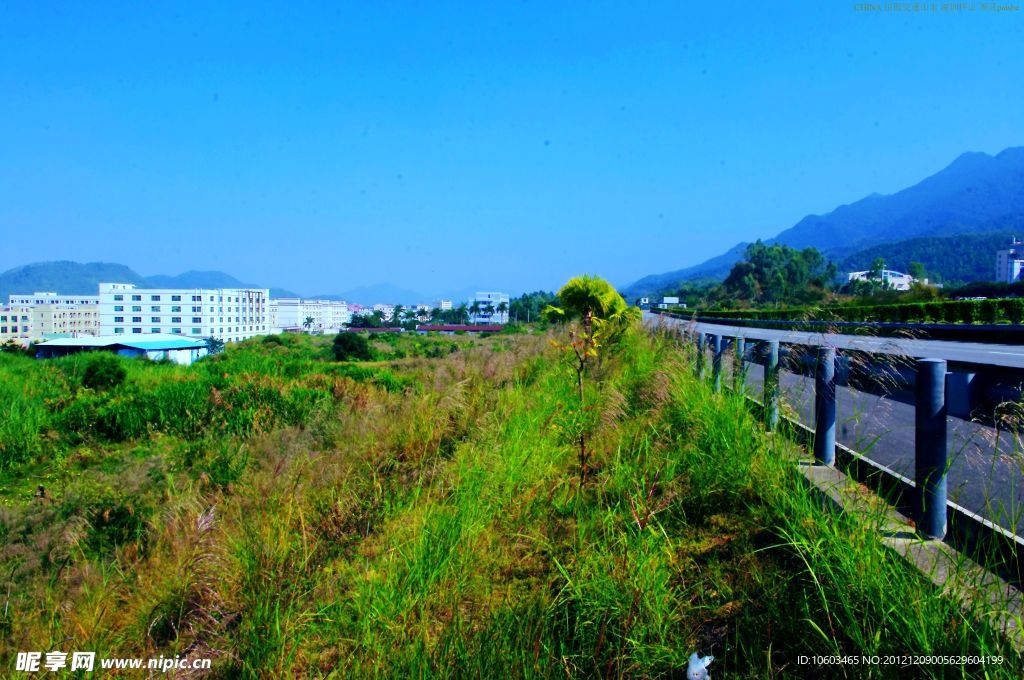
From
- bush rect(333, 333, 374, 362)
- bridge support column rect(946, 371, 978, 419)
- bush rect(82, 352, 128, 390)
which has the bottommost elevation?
bush rect(333, 333, 374, 362)

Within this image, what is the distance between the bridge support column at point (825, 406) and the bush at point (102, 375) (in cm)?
1766

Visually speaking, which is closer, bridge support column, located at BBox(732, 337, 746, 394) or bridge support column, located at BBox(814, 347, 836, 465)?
bridge support column, located at BBox(814, 347, 836, 465)

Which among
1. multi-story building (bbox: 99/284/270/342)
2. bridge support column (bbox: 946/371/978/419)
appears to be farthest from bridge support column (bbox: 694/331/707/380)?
multi-story building (bbox: 99/284/270/342)

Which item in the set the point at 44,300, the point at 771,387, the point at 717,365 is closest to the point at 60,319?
the point at 44,300

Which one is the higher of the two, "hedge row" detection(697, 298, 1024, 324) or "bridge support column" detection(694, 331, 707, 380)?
"hedge row" detection(697, 298, 1024, 324)

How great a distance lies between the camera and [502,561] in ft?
9.32

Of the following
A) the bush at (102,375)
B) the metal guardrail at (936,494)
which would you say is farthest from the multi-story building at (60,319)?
the metal guardrail at (936,494)

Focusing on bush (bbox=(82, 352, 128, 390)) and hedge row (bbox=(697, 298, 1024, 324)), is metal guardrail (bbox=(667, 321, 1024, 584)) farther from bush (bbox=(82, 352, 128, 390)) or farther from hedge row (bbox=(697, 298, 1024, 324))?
bush (bbox=(82, 352, 128, 390))

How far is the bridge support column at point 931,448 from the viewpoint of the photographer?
2.43 m

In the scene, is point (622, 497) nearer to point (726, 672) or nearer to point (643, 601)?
point (643, 601)

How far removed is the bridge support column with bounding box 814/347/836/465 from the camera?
135 inches

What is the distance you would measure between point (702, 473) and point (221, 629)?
260 cm

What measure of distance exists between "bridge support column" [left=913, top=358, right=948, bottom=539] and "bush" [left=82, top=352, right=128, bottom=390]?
1833 centimetres

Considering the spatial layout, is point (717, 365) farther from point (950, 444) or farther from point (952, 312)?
point (952, 312)
